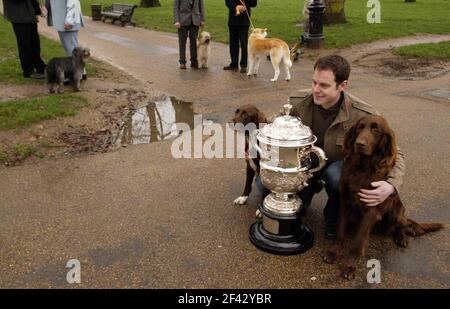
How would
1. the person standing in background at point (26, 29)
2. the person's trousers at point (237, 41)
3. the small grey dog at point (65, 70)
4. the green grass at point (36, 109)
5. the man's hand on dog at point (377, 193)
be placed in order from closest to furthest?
the man's hand on dog at point (377, 193), the green grass at point (36, 109), the small grey dog at point (65, 70), the person standing in background at point (26, 29), the person's trousers at point (237, 41)

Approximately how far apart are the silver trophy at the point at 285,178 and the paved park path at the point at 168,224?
4.7 inches

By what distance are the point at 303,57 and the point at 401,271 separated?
923cm

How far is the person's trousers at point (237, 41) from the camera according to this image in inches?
402

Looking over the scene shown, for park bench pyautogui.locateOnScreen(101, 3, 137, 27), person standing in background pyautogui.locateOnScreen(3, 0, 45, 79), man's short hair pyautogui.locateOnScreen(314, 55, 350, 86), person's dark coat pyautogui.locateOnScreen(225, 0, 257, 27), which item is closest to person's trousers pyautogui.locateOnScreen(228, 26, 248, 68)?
person's dark coat pyautogui.locateOnScreen(225, 0, 257, 27)

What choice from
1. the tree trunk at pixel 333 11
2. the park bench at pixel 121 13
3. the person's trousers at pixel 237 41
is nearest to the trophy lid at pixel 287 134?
the person's trousers at pixel 237 41

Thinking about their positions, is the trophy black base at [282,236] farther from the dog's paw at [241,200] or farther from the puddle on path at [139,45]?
the puddle on path at [139,45]

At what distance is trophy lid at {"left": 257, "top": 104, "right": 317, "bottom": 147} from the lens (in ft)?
11.4

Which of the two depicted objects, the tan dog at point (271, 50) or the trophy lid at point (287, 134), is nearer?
the trophy lid at point (287, 134)

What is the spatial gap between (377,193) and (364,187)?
121 mm

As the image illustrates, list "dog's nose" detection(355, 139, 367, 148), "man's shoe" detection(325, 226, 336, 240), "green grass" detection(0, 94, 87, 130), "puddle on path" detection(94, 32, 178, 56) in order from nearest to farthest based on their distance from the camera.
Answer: "dog's nose" detection(355, 139, 367, 148), "man's shoe" detection(325, 226, 336, 240), "green grass" detection(0, 94, 87, 130), "puddle on path" detection(94, 32, 178, 56)

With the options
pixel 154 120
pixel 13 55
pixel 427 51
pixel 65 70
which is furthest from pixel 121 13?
pixel 154 120

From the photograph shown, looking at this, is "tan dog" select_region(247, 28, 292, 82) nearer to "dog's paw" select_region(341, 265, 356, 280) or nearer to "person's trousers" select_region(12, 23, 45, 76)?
"person's trousers" select_region(12, 23, 45, 76)

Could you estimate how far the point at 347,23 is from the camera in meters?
17.1

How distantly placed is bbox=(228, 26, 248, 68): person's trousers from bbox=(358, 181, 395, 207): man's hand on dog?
24.7 ft
